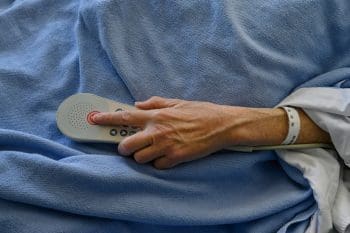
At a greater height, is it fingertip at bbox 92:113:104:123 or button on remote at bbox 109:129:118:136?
fingertip at bbox 92:113:104:123

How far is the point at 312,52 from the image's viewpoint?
89 centimetres

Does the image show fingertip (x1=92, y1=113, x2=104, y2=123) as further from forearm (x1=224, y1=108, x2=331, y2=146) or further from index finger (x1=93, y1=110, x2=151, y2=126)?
forearm (x1=224, y1=108, x2=331, y2=146)

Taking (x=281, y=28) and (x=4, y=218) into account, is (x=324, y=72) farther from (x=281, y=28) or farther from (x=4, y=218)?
(x=4, y=218)

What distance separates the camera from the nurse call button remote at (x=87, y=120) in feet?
2.65

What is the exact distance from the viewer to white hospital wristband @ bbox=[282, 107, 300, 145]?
86 cm

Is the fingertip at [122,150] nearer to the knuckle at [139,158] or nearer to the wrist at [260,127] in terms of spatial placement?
the knuckle at [139,158]

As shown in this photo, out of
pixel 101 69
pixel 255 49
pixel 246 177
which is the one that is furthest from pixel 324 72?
pixel 101 69

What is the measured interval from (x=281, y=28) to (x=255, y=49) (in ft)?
0.23

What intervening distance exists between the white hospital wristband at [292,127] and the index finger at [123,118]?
280 millimetres

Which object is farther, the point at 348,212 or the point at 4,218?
the point at 348,212

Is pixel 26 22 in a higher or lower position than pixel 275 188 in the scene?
higher

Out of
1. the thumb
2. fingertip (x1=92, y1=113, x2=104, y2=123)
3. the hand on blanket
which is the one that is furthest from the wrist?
fingertip (x1=92, y1=113, x2=104, y2=123)

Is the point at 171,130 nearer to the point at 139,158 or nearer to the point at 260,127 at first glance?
the point at 139,158

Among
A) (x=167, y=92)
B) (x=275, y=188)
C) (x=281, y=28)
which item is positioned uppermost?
(x=281, y=28)
